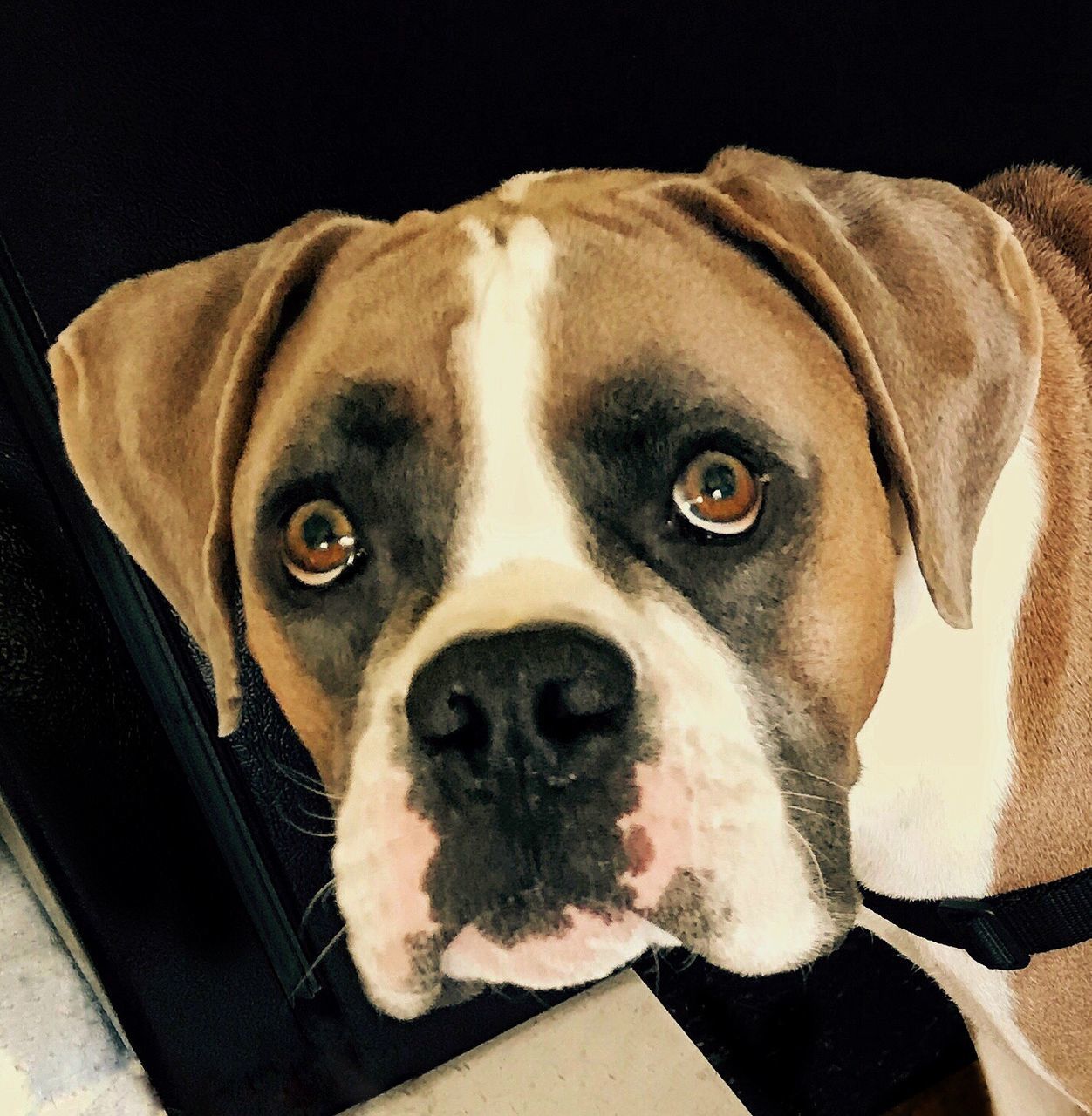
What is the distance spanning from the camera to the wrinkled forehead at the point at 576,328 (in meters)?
0.82

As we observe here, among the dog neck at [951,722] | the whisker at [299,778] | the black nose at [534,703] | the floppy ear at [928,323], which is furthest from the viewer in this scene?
the whisker at [299,778]

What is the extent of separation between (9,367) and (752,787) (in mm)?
877

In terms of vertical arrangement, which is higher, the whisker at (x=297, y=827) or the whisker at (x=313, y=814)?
the whisker at (x=313, y=814)

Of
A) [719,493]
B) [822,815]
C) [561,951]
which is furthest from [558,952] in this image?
[719,493]

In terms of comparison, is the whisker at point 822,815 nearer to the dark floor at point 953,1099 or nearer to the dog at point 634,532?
the dog at point 634,532

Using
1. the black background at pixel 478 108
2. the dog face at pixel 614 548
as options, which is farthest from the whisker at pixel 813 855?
the black background at pixel 478 108

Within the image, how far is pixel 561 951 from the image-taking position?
81 cm

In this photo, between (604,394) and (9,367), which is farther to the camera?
(9,367)

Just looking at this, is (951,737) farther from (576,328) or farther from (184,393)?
(184,393)

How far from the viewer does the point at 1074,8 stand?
3.50 ft

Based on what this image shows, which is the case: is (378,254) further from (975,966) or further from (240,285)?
(975,966)

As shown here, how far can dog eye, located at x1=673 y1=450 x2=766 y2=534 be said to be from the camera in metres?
0.82

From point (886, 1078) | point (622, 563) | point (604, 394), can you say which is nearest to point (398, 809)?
point (622, 563)

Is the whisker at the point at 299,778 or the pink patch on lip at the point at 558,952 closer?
the pink patch on lip at the point at 558,952
